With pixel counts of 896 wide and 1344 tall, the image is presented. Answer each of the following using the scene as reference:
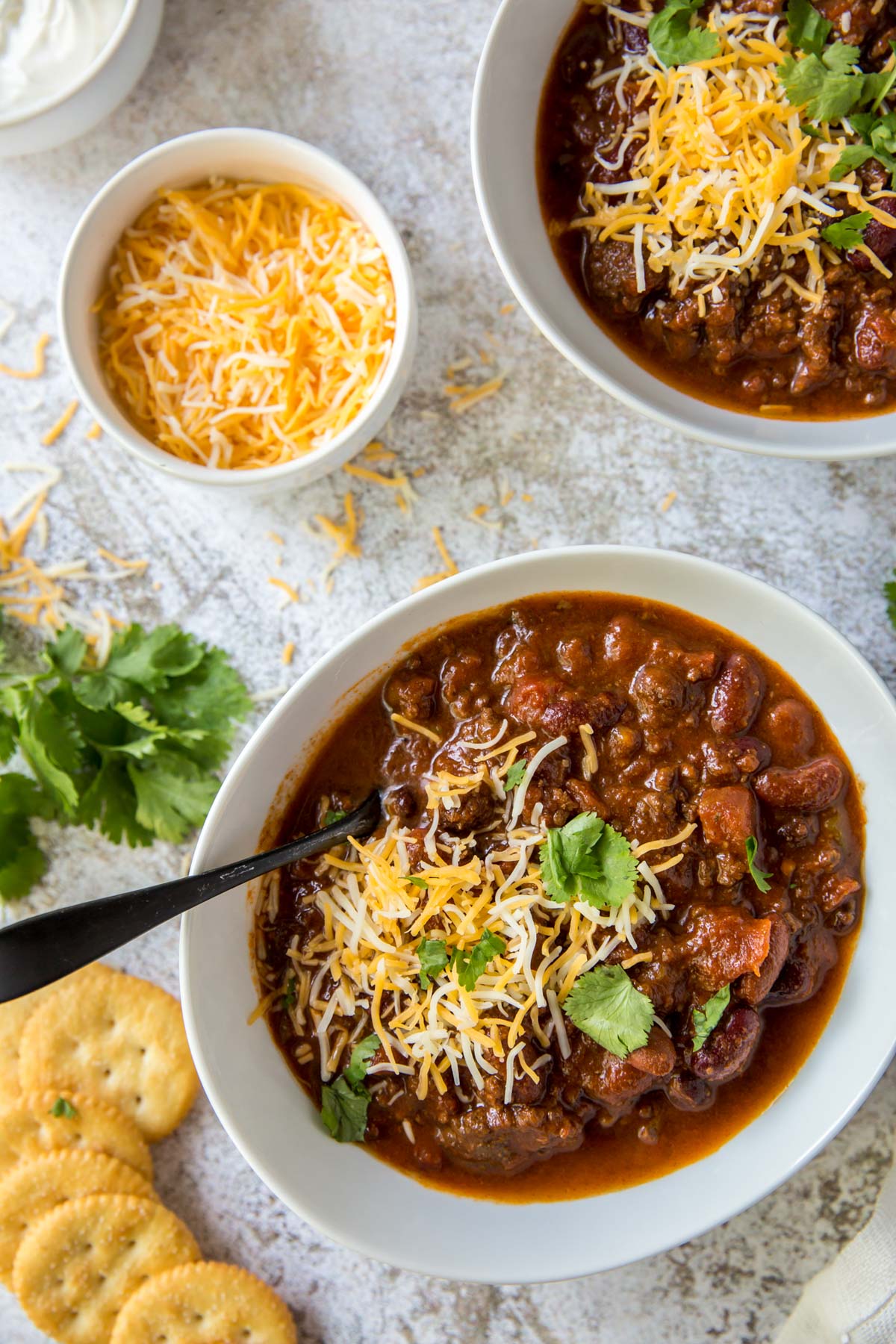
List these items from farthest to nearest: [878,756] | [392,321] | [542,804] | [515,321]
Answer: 1. [515,321]
2. [392,321]
3. [878,756]
4. [542,804]

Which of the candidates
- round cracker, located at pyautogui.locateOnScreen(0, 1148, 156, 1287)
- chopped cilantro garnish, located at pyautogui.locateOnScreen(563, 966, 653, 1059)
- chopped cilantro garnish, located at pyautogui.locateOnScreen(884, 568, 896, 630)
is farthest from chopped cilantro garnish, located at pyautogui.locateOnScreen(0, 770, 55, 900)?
chopped cilantro garnish, located at pyautogui.locateOnScreen(884, 568, 896, 630)

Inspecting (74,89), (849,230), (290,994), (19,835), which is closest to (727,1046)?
(290,994)

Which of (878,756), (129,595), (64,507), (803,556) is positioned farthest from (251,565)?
(878,756)

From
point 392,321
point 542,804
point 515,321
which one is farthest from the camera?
point 515,321

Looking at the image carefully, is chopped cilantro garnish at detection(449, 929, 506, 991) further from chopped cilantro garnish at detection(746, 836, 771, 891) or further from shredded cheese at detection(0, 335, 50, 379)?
shredded cheese at detection(0, 335, 50, 379)

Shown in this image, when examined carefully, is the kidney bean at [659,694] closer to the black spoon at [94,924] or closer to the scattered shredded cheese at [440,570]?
the scattered shredded cheese at [440,570]

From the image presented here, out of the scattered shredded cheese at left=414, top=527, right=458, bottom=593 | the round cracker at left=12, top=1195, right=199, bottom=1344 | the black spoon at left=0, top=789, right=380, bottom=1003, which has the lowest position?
the round cracker at left=12, top=1195, right=199, bottom=1344

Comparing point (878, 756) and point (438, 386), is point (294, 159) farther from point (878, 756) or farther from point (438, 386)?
point (878, 756)
